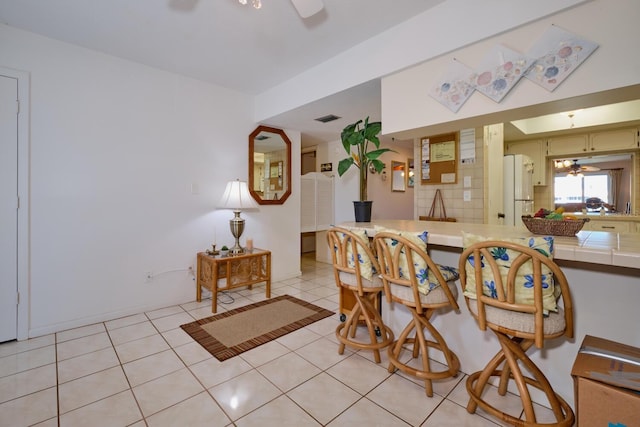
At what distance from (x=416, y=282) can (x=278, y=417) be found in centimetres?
101

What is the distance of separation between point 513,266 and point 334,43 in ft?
7.27

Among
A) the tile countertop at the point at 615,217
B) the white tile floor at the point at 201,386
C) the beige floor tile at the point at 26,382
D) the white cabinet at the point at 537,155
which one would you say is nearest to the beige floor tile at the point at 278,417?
the white tile floor at the point at 201,386

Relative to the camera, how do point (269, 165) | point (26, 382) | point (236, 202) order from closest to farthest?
point (26, 382)
point (236, 202)
point (269, 165)

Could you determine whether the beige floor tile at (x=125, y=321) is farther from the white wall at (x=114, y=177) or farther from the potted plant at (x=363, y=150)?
the potted plant at (x=363, y=150)

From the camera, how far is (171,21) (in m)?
2.21

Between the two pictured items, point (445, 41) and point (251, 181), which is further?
point (251, 181)

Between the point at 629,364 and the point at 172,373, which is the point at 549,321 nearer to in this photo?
the point at 629,364

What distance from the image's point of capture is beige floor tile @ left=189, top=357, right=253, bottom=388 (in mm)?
1817

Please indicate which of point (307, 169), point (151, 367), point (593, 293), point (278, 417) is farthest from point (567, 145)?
point (151, 367)

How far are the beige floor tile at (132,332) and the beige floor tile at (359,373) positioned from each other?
1.63m

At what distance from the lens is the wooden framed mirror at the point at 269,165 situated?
12.2ft

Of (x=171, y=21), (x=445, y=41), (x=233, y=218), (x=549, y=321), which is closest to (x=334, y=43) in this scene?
(x=445, y=41)

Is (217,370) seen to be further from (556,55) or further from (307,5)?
(556,55)

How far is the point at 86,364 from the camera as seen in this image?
77.9 inches
